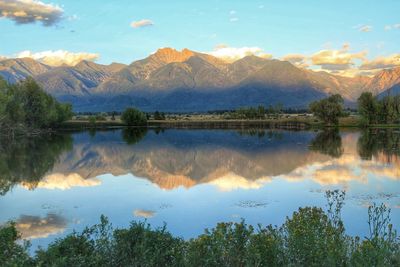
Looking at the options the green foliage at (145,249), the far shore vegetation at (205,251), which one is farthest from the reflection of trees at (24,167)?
the green foliage at (145,249)

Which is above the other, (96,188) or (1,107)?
(1,107)

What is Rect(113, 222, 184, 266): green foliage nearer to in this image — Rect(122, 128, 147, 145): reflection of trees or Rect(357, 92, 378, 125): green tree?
Rect(122, 128, 147, 145): reflection of trees

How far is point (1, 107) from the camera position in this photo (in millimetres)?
81500

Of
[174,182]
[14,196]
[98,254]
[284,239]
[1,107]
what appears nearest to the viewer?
[98,254]

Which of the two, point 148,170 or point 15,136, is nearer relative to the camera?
point 148,170

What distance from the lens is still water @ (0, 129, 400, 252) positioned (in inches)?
863

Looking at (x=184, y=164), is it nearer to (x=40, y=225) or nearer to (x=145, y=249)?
(x=40, y=225)

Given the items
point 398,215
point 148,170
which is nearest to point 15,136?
point 148,170

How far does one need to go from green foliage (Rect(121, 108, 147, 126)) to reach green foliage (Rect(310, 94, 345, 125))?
6040 cm

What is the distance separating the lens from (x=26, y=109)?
107 metres

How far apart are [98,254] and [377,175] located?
30844 millimetres

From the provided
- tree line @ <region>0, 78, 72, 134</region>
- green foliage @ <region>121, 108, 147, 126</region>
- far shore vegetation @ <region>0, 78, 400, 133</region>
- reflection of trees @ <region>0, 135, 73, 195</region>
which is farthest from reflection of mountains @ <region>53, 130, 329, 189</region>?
green foliage @ <region>121, 108, 147, 126</region>

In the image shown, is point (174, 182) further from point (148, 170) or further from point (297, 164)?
point (297, 164)

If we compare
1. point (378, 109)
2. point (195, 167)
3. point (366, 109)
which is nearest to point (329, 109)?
point (366, 109)
